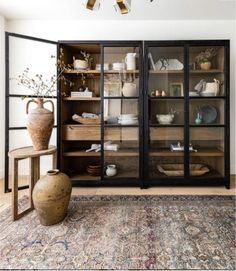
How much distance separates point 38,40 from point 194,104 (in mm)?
2228

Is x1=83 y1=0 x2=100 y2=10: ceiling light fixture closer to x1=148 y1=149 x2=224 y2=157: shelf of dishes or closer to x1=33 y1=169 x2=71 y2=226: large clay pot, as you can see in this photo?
x1=33 y1=169 x2=71 y2=226: large clay pot

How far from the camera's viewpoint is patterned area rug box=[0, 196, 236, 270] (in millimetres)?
1488

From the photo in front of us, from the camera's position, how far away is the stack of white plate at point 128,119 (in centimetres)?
296

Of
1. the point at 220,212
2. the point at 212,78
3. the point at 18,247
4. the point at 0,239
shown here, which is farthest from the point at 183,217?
the point at 212,78

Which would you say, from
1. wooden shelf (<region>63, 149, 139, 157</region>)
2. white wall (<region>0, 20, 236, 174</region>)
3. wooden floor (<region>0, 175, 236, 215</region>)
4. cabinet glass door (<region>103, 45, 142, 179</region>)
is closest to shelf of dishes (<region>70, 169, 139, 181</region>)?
cabinet glass door (<region>103, 45, 142, 179</region>)

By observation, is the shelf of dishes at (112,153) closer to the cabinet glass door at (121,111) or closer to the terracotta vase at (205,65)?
the cabinet glass door at (121,111)

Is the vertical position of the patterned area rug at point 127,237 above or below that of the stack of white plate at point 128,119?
below

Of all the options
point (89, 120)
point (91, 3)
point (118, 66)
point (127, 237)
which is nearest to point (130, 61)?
point (118, 66)

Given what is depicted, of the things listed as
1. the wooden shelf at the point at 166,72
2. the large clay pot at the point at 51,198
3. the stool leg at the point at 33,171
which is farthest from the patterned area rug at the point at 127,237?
the wooden shelf at the point at 166,72

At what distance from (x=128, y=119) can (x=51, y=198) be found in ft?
4.89

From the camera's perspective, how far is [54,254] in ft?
5.15

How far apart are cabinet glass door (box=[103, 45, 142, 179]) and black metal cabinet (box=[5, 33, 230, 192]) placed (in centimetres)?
1

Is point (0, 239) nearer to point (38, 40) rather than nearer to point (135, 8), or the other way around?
point (38, 40)

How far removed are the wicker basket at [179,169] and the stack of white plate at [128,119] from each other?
0.70 meters
